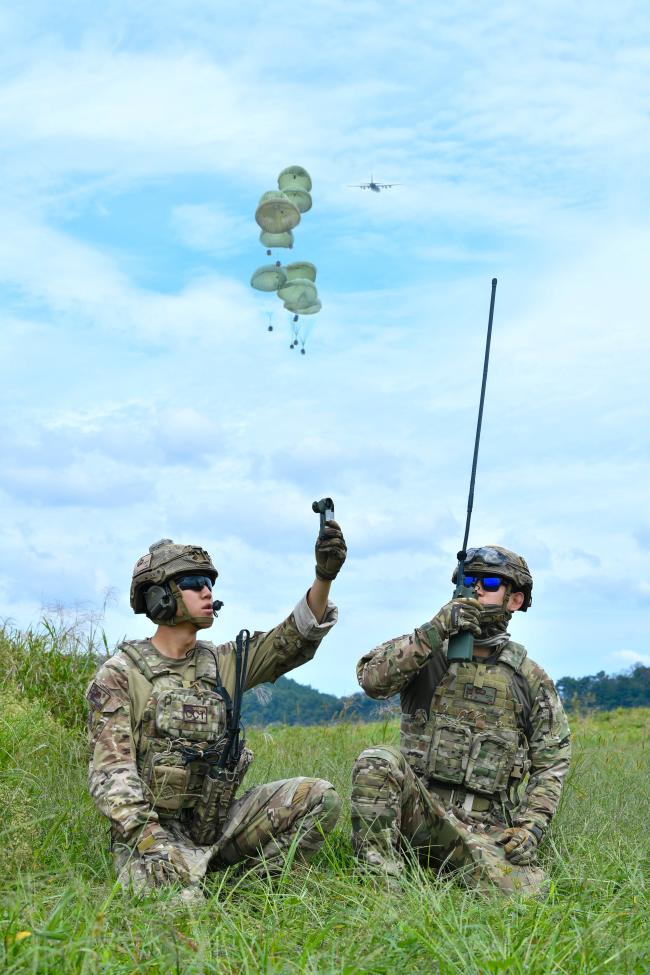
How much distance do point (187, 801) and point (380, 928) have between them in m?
1.92

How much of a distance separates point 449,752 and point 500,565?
3.95 feet

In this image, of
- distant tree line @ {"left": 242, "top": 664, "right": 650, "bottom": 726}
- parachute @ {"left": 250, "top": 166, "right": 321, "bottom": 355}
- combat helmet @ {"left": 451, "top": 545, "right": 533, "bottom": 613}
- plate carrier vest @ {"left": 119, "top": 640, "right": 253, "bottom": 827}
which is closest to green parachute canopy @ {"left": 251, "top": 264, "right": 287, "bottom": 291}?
parachute @ {"left": 250, "top": 166, "right": 321, "bottom": 355}

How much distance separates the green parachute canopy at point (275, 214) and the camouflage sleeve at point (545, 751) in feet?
37.0

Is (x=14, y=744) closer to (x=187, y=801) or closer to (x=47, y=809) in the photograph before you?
(x=47, y=809)

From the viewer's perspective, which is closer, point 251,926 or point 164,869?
point 251,926

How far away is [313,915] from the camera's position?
219 inches

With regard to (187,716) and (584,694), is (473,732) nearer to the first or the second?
(187,716)

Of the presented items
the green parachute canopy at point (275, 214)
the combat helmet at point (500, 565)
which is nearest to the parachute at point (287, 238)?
the green parachute canopy at point (275, 214)

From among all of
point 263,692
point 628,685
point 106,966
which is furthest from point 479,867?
point 628,685

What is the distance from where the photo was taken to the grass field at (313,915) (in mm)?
4645

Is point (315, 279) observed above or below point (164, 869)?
above

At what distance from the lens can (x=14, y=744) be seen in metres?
10.0

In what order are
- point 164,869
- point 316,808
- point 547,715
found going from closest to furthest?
point 164,869 → point 316,808 → point 547,715

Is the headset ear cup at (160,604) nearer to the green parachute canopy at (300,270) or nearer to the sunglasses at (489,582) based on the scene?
the sunglasses at (489,582)
